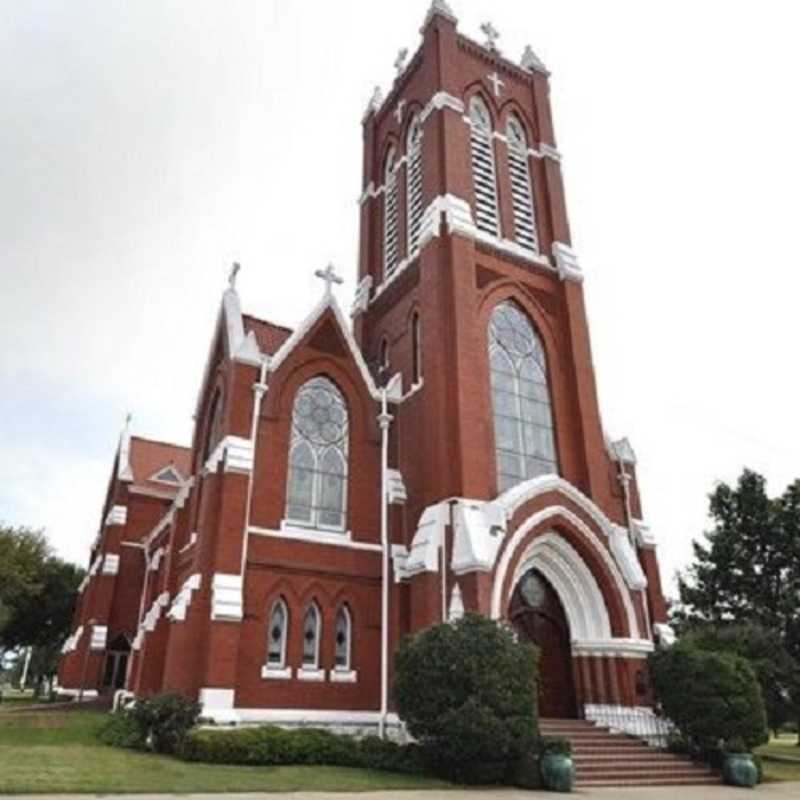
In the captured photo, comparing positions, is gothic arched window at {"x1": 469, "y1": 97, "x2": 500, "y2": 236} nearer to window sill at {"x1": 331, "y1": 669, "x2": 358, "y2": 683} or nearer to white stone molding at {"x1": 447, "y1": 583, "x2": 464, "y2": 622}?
white stone molding at {"x1": 447, "y1": 583, "x2": 464, "y2": 622}

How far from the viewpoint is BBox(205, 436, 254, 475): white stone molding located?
64.2 ft

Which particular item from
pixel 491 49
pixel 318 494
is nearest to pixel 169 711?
pixel 318 494

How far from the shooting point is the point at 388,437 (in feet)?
75.9

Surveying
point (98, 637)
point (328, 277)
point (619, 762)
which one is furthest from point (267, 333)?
point (619, 762)

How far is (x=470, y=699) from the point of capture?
14523 millimetres

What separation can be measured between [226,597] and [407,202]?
55.4 ft

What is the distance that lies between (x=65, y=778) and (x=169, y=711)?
4390mm

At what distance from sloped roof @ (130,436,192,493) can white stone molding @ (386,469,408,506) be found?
616 inches

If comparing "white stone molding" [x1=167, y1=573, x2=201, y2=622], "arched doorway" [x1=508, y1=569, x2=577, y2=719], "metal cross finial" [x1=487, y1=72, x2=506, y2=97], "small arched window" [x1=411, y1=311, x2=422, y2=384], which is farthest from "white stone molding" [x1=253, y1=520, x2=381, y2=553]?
"metal cross finial" [x1=487, y1=72, x2=506, y2=97]

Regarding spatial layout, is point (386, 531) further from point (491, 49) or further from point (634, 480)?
point (491, 49)

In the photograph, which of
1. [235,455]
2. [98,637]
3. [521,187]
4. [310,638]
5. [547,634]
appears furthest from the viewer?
[98,637]

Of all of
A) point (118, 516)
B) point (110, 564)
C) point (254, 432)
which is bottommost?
point (110, 564)

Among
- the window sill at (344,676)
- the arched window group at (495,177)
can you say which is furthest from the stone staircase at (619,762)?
the arched window group at (495,177)

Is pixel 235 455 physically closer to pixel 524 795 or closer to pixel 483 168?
pixel 524 795
